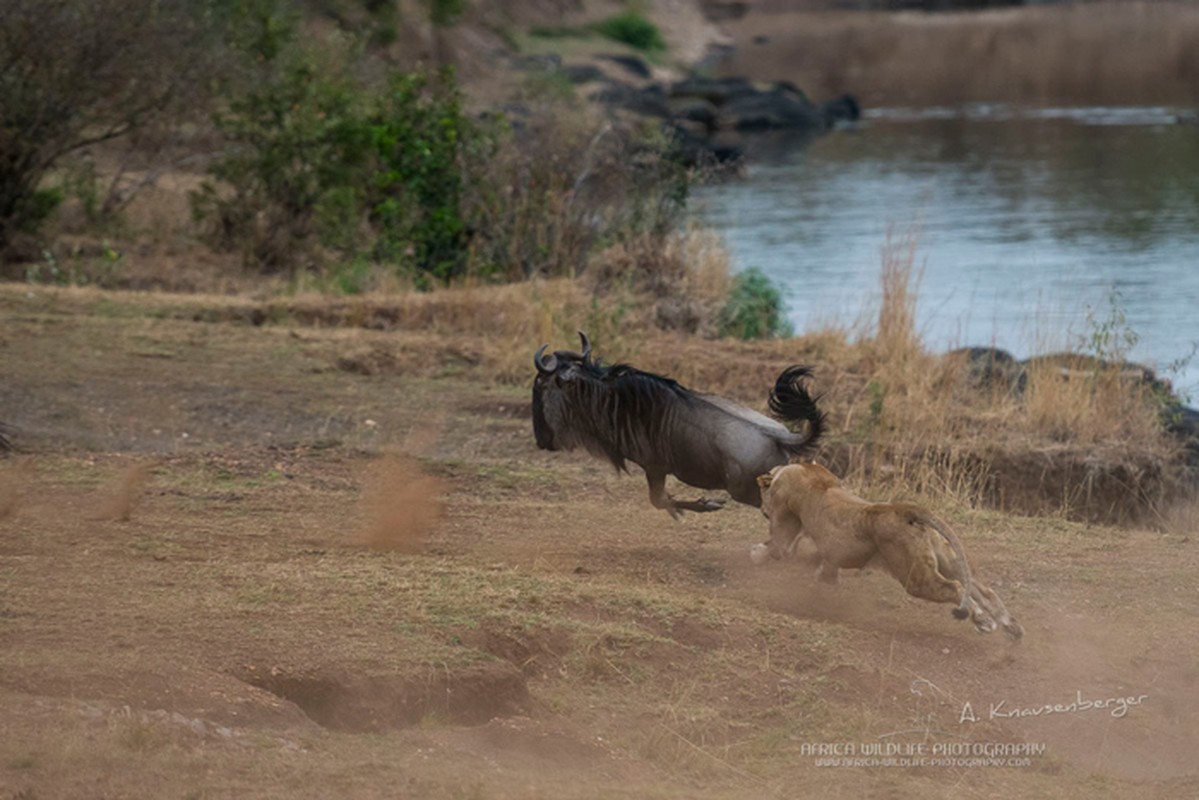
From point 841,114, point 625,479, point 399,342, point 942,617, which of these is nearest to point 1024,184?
point 841,114

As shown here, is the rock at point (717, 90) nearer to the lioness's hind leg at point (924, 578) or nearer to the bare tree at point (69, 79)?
the bare tree at point (69, 79)

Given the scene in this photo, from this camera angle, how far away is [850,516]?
716 cm

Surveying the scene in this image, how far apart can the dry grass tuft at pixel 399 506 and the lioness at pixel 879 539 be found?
191 centimetres

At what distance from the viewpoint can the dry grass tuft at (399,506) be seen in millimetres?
8125

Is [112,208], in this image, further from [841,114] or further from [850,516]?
[841,114]

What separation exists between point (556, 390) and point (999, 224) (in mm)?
19420

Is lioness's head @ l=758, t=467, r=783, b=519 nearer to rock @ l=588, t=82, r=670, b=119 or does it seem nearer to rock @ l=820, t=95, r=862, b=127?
rock @ l=588, t=82, r=670, b=119

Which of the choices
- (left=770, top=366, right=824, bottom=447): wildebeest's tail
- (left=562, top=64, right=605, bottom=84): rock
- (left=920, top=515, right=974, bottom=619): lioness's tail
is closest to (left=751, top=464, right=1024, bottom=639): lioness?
(left=920, top=515, right=974, bottom=619): lioness's tail

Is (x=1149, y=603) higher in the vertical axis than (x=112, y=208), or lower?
lower

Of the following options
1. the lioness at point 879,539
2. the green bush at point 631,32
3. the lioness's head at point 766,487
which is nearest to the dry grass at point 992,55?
the green bush at point 631,32

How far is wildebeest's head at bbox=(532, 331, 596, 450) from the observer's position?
871 cm

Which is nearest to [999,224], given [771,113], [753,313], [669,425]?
[753,313]

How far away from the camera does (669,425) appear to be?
27.7 ft

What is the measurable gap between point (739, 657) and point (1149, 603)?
2.44m
